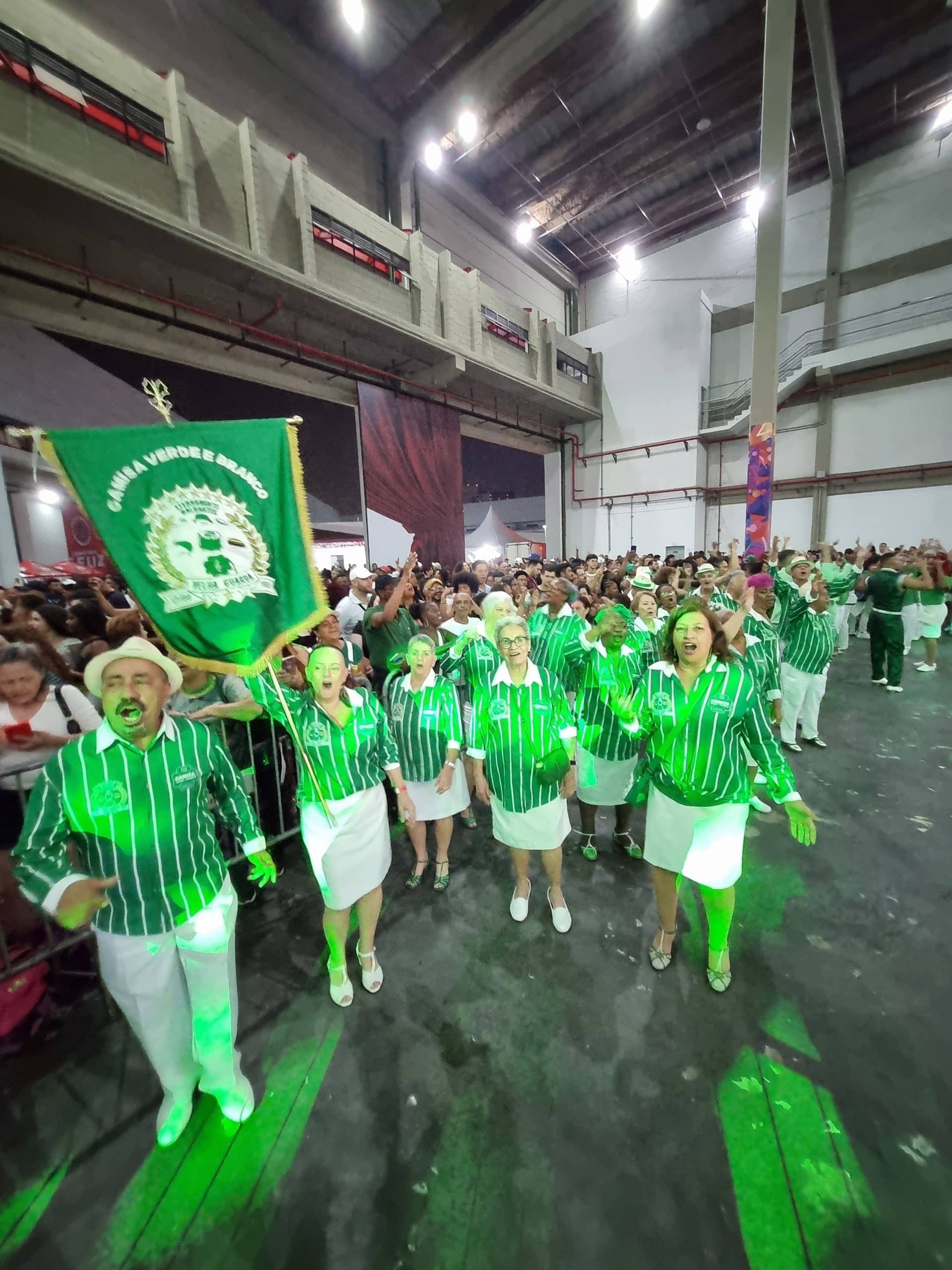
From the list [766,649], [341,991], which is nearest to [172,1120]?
[341,991]

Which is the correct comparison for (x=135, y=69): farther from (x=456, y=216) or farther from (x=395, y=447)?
(x=456, y=216)

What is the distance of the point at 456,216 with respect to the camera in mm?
14609

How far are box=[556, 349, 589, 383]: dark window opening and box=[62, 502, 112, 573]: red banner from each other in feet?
44.6

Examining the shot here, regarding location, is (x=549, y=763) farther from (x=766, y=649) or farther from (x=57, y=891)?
(x=766, y=649)

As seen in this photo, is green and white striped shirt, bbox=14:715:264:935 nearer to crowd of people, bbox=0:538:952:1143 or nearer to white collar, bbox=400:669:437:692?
crowd of people, bbox=0:538:952:1143

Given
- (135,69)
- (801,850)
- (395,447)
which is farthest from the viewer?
(395,447)

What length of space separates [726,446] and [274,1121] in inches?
734

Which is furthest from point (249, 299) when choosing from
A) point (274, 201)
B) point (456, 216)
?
point (456, 216)

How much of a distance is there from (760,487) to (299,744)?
1291 centimetres

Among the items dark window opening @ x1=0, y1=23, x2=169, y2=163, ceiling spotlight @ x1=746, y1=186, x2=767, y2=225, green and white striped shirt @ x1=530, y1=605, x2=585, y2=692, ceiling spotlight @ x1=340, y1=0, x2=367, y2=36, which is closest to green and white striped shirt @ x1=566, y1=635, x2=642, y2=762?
green and white striped shirt @ x1=530, y1=605, x2=585, y2=692

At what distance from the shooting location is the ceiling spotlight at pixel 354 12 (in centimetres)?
905

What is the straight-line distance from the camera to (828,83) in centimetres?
1161

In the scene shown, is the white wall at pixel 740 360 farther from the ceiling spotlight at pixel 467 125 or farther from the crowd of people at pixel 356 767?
the crowd of people at pixel 356 767

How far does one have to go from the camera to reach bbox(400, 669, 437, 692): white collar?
304cm
